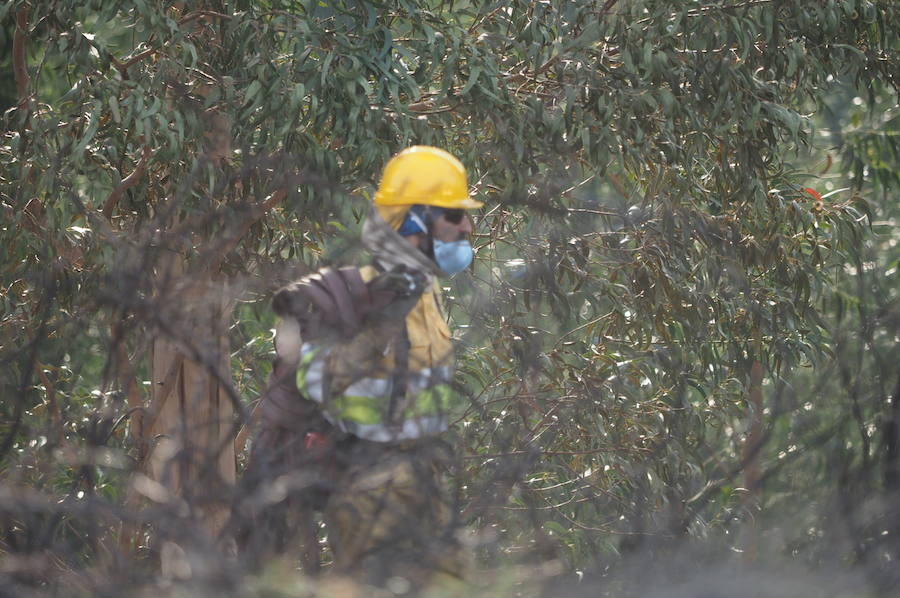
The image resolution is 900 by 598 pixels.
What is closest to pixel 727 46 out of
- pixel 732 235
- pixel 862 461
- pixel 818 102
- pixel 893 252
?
pixel 732 235

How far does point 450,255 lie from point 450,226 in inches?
3.1

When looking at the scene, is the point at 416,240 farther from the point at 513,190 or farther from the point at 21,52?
the point at 21,52

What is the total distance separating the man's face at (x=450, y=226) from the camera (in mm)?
3344

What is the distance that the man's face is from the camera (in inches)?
132

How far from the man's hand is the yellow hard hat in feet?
1.00

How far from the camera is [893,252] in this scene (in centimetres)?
Result: 1095

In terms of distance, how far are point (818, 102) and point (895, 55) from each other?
30.9 inches

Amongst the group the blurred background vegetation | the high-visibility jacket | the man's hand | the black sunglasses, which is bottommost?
the blurred background vegetation

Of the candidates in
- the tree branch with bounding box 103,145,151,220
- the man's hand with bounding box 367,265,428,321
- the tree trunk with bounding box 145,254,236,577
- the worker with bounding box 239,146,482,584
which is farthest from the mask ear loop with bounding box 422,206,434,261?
the tree branch with bounding box 103,145,151,220

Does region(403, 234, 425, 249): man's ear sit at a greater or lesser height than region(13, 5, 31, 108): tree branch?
greater

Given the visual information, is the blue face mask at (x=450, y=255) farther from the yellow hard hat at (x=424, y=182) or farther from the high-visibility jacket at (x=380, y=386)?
the high-visibility jacket at (x=380, y=386)

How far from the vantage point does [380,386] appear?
300 cm

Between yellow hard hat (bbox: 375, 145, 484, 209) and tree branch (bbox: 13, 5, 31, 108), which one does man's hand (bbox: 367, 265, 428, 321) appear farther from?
tree branch (bbox: 13, 5, 31, 108)

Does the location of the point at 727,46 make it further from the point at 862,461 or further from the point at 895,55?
the point at 862,461
